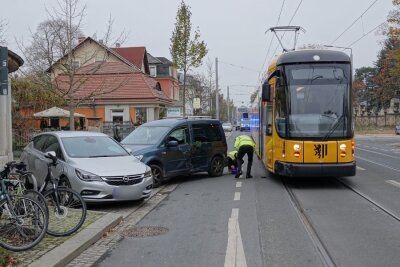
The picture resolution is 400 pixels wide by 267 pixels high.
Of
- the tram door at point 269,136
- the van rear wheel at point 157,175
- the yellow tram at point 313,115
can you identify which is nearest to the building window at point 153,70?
the tram door at point 269,136

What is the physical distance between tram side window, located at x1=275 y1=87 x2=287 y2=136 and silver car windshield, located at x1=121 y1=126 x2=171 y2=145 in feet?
10.7

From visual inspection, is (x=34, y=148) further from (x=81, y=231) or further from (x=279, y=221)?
(x=279, y=221)

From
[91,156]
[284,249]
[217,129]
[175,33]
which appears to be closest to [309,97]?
[217,129]

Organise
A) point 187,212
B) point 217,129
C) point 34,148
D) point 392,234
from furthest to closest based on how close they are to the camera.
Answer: point 217,129 < point 34,148 < point 187,212 < point 392,234

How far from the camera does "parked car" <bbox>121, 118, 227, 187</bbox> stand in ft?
44.7

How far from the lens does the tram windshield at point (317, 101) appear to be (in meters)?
12.5

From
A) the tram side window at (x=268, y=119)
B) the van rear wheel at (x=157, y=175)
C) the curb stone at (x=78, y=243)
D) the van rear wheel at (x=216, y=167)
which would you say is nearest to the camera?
the curb stone at (x=78, y=243)

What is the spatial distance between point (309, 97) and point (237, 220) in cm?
500

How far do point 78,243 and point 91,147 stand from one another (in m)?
4.67

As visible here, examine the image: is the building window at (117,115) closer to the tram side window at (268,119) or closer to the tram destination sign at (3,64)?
the tram side window at (268,119)

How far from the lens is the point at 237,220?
28.7 ft

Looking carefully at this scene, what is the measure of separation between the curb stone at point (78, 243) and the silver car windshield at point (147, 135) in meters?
5.42

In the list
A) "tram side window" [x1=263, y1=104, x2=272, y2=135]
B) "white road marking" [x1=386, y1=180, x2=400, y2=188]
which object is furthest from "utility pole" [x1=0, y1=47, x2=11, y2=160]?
"white road marking" [x1=386, y1=180, x2=400, y2=188]

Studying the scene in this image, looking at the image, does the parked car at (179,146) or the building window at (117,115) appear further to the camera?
the building window at (117,115)
